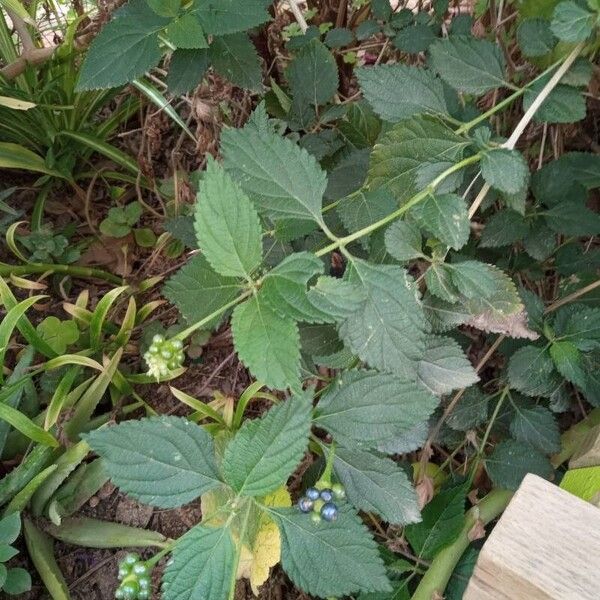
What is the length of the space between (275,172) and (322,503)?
1.20 ft

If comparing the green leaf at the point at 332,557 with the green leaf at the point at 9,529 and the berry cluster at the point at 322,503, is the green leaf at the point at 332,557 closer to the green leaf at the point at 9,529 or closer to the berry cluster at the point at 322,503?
the berry cluster at the point at 322,503

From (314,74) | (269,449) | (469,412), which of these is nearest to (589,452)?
(469,412)

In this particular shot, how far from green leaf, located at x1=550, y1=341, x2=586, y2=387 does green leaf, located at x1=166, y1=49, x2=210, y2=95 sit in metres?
0.69

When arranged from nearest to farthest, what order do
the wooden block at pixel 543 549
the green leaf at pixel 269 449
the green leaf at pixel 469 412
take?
the wooden block at pixel 543 549
the green leaf at pixel 269 449
the green leaf at pixel 469 412

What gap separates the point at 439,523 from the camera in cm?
98

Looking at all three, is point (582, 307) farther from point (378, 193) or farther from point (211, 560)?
point (211, 560)

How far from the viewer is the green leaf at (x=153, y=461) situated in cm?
65

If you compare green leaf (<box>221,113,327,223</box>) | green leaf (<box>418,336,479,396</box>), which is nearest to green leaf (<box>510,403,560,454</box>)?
green leaf (<box>418,336,479,396</box>)

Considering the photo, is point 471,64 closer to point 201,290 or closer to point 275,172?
point 275,172

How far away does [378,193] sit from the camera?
75 centimetres

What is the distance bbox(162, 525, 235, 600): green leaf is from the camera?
597mm

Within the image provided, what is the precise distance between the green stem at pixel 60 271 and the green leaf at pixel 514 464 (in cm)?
99

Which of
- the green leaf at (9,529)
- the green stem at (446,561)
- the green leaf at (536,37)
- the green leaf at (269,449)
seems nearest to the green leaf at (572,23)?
the green leaf at (536,37)

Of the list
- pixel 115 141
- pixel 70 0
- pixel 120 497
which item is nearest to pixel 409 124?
pixel 120 497
